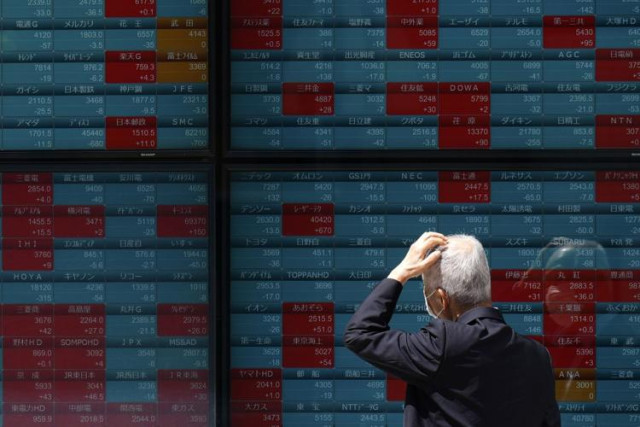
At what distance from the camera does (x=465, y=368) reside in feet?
9.85

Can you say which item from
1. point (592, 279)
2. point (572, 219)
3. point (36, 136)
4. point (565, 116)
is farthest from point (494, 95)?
point (36, 136)

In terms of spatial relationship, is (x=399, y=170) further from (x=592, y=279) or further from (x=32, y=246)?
(x=32, y=246)

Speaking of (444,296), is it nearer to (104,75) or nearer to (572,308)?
(572,308)

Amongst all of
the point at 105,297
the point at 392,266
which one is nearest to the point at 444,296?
the point at 392,266

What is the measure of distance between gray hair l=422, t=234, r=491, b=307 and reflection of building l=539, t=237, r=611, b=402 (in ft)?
5.19

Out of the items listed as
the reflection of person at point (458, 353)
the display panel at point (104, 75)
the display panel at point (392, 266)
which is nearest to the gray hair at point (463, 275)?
the reflection of person at point (458, 353)

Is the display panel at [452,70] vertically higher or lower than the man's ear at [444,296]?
higher

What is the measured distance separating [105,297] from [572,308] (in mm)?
2351

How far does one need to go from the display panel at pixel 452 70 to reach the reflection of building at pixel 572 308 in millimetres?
539

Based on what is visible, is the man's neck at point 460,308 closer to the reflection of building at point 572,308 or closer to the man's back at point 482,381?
the man's back at point 482,381

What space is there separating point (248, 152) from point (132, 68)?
0.73 metres

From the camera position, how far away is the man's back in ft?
9.84

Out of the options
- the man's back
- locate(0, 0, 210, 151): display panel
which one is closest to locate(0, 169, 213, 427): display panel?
locate(0, 0, 210, 151): display panel

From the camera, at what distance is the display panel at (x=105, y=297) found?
470 centimetres
